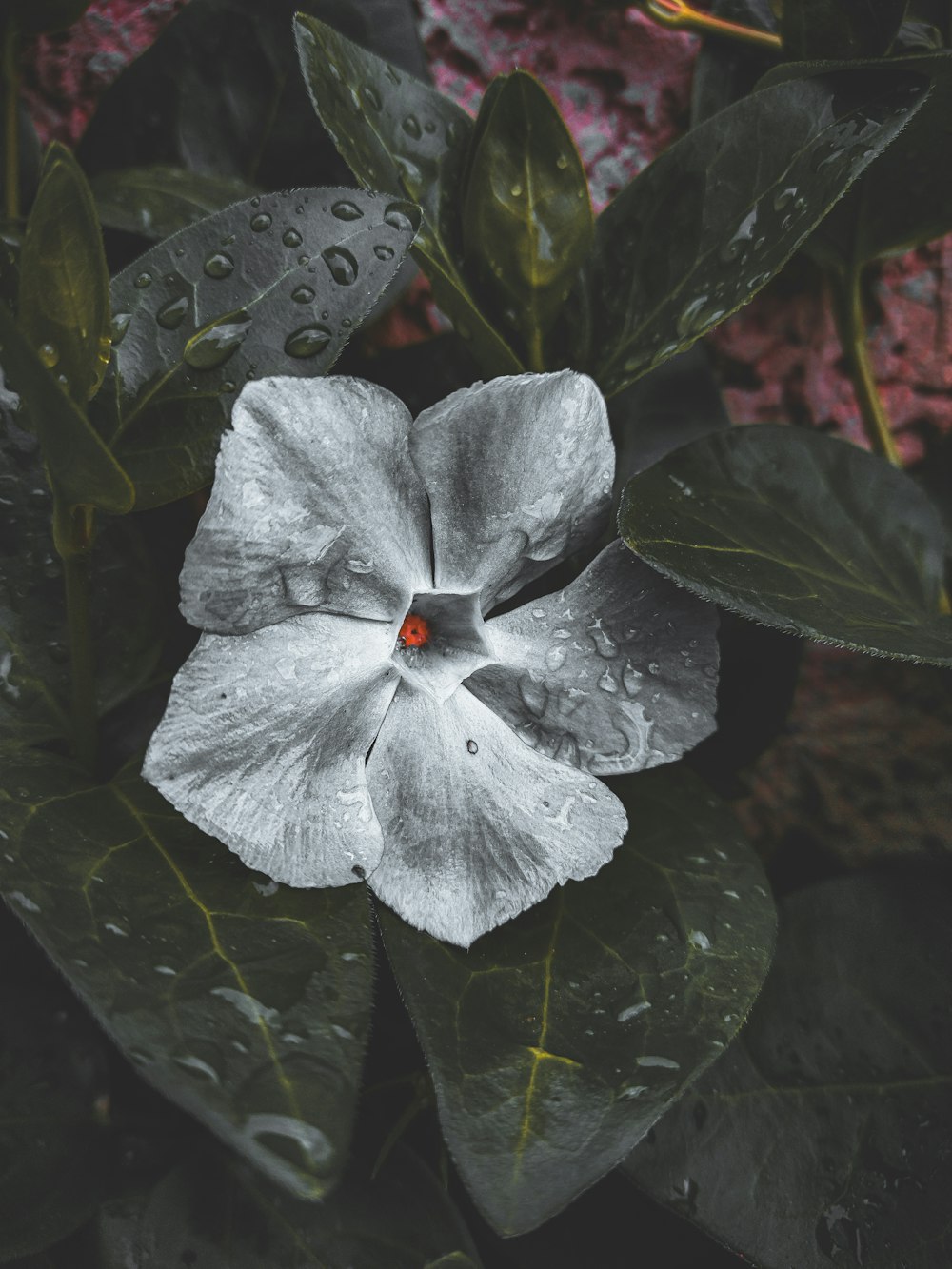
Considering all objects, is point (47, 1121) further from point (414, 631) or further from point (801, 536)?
point (801, 536)

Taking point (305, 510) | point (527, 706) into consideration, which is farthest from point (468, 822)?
point (305, 510)

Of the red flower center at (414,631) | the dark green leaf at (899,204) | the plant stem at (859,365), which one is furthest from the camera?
the plant stem at (859,365)

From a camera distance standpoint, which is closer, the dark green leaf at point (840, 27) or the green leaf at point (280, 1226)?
the green leaf at point (280, 1226)

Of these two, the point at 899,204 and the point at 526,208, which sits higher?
the point at 526,208

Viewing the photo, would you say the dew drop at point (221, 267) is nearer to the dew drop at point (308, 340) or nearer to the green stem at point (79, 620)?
the dew drop at point (308, 340)

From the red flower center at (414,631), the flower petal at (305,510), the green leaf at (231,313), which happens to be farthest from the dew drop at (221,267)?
the red flower center at (414,631)

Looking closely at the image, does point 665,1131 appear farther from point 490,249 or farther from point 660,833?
point 490,249
